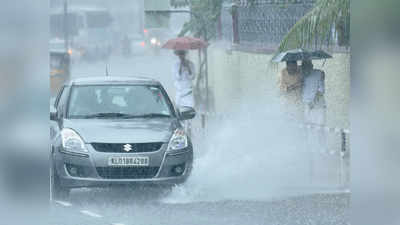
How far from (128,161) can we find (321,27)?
2467mm

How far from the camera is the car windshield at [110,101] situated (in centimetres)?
1002

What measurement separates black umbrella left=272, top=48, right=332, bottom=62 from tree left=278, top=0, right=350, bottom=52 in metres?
0.06

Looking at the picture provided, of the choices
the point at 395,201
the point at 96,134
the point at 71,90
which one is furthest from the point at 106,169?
the point at 395,201

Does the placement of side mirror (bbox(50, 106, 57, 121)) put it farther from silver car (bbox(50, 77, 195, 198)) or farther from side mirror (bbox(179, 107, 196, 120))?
side mirror (bbox(179, 107, 196, 120))

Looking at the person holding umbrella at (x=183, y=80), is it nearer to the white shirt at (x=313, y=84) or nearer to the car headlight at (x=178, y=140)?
the car headlight at (x=178, y=140)

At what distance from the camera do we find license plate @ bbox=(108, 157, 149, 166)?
954cm

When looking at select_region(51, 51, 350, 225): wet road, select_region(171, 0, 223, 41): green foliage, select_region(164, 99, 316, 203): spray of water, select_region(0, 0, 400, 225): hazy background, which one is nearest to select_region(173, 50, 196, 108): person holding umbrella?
select_region(51, 51, 350, 225): wet road

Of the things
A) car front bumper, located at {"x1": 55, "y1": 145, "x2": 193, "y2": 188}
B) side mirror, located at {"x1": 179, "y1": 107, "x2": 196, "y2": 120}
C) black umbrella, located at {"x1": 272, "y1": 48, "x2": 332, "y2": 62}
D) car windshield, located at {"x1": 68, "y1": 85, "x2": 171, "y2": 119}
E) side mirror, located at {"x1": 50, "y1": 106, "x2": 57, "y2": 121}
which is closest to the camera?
car front bumper, located at {"x1": 55, "y1": 145, "x2": 193, "y2": 188}

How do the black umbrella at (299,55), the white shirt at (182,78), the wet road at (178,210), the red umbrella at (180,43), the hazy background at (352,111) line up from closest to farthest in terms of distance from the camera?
the hazy background at (352,111) < the wet road at (178,210) < the red umbrella at (180,43) < the black umbrella at (299,55) < the white shirt at (182,78)

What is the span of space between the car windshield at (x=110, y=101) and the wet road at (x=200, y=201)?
0.77 ft

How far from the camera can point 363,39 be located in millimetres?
5332

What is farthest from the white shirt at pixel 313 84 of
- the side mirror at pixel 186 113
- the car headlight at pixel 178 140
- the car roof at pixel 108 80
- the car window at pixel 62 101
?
the car window at pixel 62 101

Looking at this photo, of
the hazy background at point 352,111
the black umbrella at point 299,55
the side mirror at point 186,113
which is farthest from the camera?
the black umbrella at point 299,55

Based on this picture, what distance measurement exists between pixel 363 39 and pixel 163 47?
212 inches
